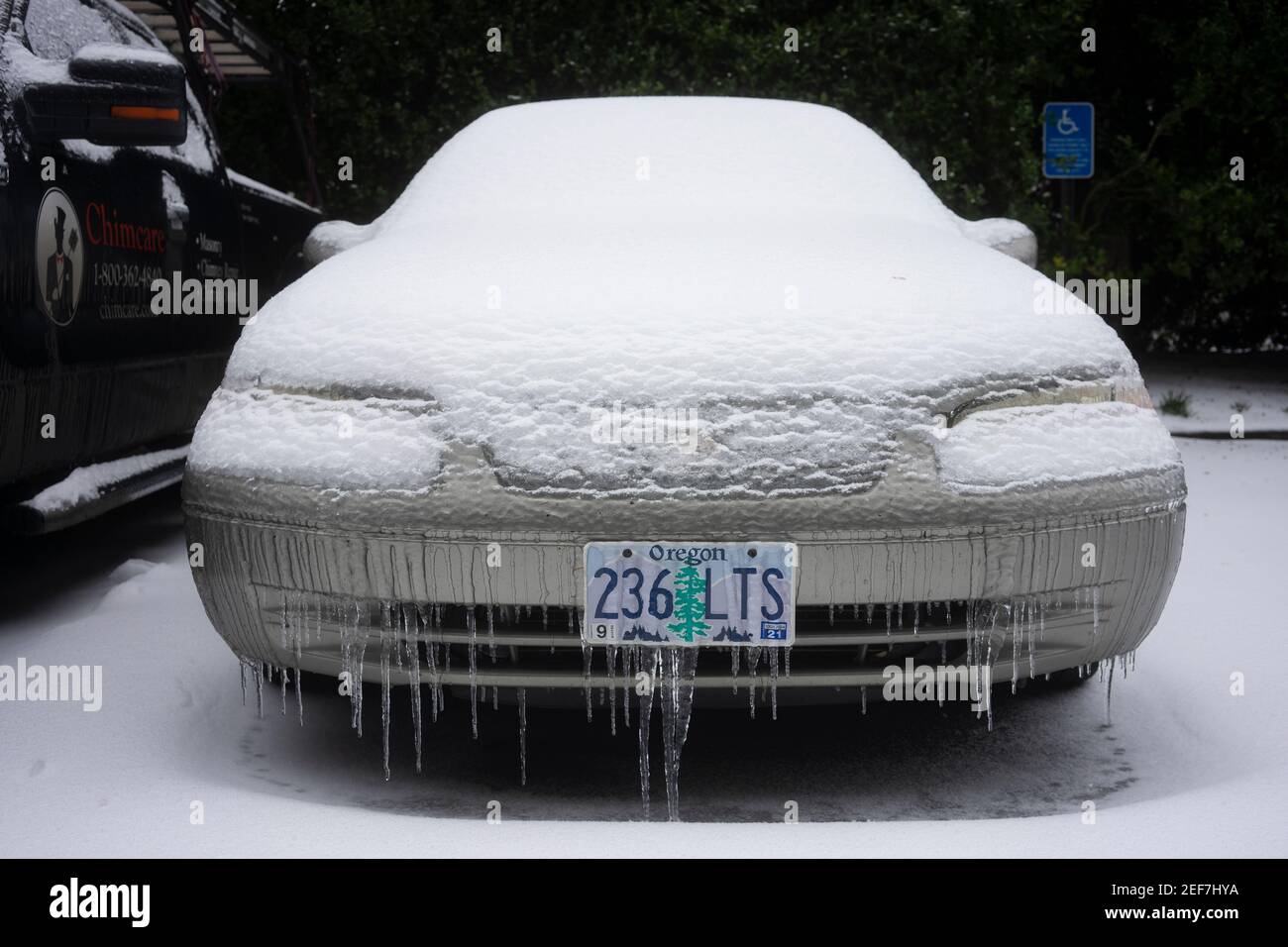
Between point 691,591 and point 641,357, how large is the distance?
37 centimetres

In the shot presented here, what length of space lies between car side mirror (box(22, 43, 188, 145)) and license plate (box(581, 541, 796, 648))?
173 cm

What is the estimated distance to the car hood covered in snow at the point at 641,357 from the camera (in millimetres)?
2021

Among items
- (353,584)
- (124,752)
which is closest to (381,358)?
(353,584)

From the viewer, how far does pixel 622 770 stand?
243cm

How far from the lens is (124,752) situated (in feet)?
7.71

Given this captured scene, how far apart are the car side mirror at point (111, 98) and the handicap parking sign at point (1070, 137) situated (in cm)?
573

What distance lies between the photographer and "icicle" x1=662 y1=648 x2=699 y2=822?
2057 millimetres
